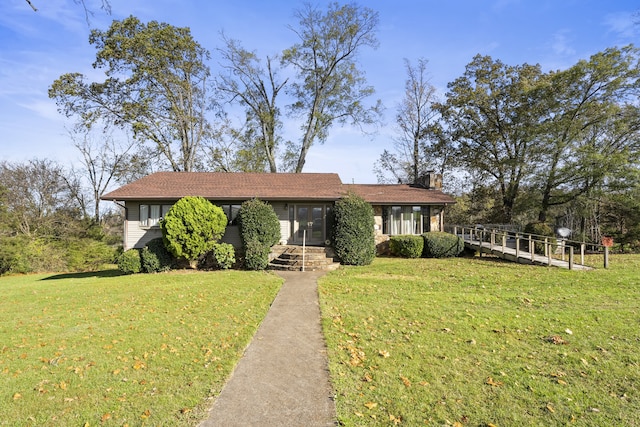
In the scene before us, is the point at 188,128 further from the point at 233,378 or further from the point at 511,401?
the point at 511,401

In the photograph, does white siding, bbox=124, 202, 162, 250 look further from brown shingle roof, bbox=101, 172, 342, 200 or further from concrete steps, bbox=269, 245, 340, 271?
concrete steps, bbox=269, 245, 340, 271

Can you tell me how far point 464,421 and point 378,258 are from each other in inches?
535

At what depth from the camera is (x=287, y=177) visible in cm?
2033

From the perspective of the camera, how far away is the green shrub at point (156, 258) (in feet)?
45.9

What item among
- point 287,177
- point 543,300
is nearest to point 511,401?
point 543,300

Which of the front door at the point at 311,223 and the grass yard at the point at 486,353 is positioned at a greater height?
the front door at the point at 311,223

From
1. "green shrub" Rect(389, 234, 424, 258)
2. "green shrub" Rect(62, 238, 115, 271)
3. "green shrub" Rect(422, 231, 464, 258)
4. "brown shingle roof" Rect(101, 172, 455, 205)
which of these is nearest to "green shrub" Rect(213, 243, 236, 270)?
"brown shingle roof" Rect(101, 172, 455, 205)

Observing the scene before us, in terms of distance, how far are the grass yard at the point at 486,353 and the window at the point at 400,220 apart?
860 centimetres

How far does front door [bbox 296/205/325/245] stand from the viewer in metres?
17.2

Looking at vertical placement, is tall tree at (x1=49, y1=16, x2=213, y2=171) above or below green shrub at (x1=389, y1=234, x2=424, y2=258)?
above

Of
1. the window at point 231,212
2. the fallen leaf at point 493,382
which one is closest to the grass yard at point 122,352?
the fallen leaf at point 493,382

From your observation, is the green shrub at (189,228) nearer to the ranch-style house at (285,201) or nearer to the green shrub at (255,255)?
the green shrub at (255,255)

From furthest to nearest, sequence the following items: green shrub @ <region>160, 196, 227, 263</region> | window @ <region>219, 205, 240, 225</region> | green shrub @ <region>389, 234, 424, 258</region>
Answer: green shrub @ <region>389, 234, 424, 258</region>
window @ <region>219, 205, 240, 225</region>
green shrub @ <region>160, 196, 227, 263</region>

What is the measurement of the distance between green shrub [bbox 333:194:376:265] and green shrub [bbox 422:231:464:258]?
409 cm
